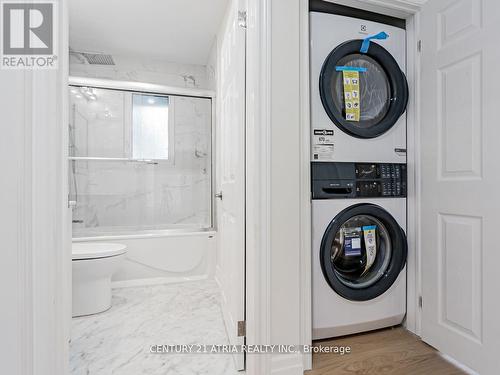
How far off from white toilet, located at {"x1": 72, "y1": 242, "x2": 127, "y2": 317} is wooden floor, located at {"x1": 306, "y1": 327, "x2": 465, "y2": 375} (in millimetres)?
1481

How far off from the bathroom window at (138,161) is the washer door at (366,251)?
1.64m

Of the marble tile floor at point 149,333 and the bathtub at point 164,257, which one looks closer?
the marble tile floor at point 149,333

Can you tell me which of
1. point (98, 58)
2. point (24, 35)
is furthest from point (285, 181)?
point (98, 58)

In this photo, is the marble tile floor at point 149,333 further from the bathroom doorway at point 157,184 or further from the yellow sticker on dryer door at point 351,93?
the yellow sticker on dryer door at point 351,93

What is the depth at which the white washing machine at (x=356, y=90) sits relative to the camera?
4.76 feet

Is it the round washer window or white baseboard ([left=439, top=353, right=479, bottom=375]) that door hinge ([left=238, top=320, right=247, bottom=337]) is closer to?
white baseboard ([left=439, top=353, right=479, bottom=375])

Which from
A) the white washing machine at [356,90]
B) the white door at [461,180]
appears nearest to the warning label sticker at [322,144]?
the white washing machine at [356,90]

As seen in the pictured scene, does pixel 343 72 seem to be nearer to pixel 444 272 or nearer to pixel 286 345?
pixel 444 272

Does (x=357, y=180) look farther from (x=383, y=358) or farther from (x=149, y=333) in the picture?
(x=149, y=333)

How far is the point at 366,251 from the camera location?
160 cm

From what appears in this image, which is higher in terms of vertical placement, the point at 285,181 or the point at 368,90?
the point at 368,90

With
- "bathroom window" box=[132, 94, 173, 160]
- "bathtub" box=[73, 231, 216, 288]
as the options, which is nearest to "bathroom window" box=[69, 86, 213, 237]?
"bathroom window" box=[132, 94, 173, 160]

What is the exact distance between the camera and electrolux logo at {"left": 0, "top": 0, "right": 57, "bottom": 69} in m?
Result: 0.73

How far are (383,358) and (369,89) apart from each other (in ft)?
4.94
